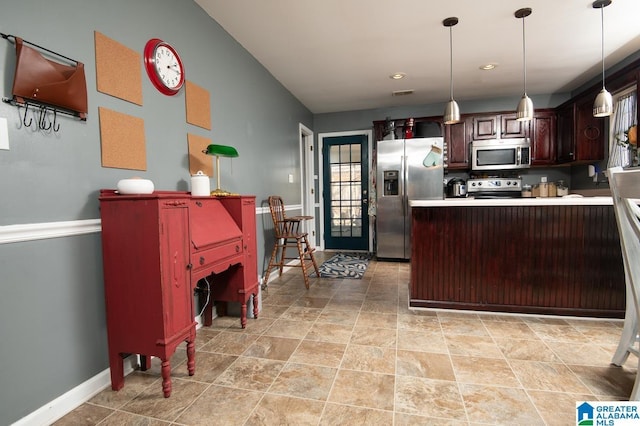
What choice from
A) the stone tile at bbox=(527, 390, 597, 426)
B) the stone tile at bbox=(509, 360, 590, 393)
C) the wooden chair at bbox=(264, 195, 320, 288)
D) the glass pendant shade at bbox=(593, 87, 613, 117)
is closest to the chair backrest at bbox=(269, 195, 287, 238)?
the wooden chair at bbox=(264, 195, 320, 288)

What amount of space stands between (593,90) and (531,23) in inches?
63.4

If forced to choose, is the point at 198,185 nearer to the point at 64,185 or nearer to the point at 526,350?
the point at 64,185

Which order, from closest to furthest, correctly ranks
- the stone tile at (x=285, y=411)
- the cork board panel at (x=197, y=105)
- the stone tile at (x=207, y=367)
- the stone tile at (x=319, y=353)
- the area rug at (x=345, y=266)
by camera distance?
the stone tile at (x=285, y=411) < the stone tile at (x=207, y=367) < the stone tile at (x=319, y=353) < the cork board panel at (x=197, y=105) < the area rug at (x=345, y=266)

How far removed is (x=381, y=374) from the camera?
162 centimetres

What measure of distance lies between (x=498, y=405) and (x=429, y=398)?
304 millimetres

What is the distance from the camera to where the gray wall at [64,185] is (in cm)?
121

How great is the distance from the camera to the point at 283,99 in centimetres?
409

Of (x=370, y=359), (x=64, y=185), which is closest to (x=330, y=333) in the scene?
(x=370, y=359)

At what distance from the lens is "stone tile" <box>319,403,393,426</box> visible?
128 cm

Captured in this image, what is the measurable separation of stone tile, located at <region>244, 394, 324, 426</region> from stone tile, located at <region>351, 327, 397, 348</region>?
26.2 inches

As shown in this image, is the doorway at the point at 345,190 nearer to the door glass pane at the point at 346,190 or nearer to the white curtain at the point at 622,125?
the door glass pane at the point at 346,190

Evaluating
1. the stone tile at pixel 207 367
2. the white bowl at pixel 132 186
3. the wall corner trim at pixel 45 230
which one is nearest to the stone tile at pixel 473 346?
the stone tile at pixel 207 367

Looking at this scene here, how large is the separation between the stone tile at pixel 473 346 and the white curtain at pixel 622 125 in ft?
9.82

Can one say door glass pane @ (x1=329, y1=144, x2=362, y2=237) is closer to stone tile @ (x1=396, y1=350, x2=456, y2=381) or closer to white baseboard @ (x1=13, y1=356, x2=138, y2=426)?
stone tile @ (x1=396, y1=350, x2=456, y2=381)
